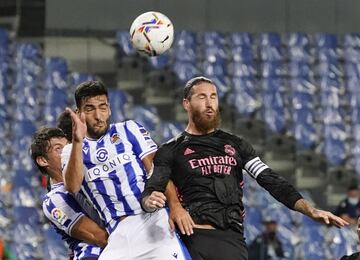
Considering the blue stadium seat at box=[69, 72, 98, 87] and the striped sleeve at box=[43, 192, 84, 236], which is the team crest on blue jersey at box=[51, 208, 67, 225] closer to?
the striped sleeve at box=[43, 192, 84, 236]

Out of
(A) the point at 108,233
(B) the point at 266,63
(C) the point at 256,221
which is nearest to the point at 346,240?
(C) the point at 256,221

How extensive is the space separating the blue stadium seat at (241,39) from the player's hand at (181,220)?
8480 millimetres

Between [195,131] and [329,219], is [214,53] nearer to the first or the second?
[195,131]

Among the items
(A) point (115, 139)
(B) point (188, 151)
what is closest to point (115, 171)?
(A) point (115, 139)

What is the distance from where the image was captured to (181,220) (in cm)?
444

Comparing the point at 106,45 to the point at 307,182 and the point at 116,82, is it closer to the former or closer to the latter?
the point at 116,82

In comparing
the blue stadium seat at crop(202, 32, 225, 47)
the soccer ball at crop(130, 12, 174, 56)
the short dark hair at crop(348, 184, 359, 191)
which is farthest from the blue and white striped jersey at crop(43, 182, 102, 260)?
the blue stadium seat at crop(202, 32, 225, 47)

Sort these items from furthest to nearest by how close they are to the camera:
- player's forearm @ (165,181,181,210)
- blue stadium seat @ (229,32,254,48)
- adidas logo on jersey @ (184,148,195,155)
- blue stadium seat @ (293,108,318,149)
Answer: blue stadium seat @ (229,32,254,48) < blue stadium seat @ (293,108,318,149) < adidas logo on jersey @ (184,148,195,155) < player's forearm @ (165,181,181,210)

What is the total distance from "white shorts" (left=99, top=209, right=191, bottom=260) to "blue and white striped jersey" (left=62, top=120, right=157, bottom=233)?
6 cm

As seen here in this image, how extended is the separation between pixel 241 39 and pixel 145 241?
336 inches

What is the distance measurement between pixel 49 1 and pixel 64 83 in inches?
56.7

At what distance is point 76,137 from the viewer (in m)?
4.41

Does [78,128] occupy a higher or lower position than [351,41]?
lower

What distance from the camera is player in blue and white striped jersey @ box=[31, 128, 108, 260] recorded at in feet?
16.3
